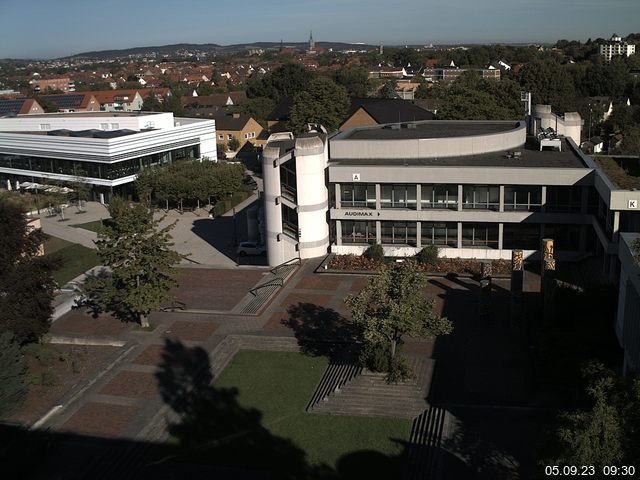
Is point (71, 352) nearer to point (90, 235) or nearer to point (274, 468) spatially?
point (274, 468)

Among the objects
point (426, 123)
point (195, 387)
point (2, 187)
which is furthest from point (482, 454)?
point (2, 187)

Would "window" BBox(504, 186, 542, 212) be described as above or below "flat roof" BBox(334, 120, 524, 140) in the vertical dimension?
below

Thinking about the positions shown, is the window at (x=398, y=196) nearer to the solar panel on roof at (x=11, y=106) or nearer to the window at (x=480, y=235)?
the window at (x=480, y=235)

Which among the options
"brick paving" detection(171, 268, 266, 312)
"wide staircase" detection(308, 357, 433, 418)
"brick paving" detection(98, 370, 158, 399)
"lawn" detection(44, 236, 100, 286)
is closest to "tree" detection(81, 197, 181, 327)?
"brick paving" detection(171, 268, 266, 312)

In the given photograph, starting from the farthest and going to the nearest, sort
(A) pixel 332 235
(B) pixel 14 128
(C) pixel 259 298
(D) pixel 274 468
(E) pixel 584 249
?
(B) pixel 14 128
(A) pixel 332 235
(E) pixel 584 249
(C) pixel 259 298
(D) pixel 274 468

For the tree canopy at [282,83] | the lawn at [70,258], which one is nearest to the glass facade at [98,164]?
the lawn at [70,258]

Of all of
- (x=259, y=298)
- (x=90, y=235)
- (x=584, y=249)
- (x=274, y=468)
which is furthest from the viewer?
(x=90, y=235)

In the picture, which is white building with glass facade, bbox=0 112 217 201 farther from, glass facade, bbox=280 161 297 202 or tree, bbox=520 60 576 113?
tree, bbox=520 60 576 113
